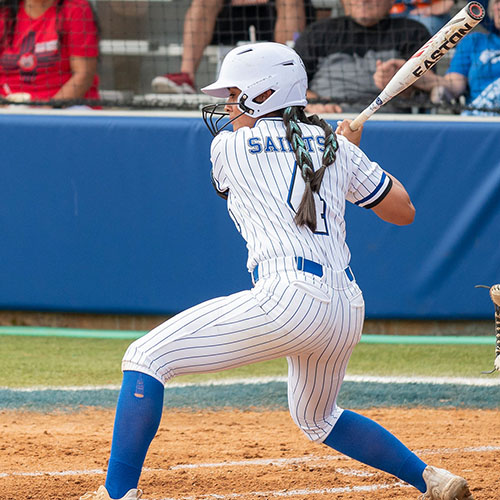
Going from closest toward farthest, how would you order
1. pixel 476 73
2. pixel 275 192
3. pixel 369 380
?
pixel 275 192 → pixel 369 380 → pixel 476 73

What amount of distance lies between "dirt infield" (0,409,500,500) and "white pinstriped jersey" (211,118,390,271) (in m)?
1.05

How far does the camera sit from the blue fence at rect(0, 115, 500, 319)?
5793 mm

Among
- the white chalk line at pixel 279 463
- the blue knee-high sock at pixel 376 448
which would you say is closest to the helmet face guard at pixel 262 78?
the blue knee-high sock at pixel 376 448

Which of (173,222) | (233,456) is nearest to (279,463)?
(233,456)

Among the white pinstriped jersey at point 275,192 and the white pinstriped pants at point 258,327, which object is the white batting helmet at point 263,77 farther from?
the white pinstriped pants at point 258,327

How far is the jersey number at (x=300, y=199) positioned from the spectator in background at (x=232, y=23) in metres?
4.34

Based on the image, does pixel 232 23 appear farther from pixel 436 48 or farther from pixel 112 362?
pixel 436 48

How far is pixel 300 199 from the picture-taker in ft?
8.25

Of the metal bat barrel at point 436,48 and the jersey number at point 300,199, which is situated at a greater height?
the metal bat barrel at point 436,48

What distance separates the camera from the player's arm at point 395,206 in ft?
8.97

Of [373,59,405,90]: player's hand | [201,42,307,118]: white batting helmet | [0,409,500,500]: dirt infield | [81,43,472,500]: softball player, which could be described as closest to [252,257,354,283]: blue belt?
[81,43,472,500]: softball player

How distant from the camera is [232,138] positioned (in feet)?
8.47

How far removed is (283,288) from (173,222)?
354 cm

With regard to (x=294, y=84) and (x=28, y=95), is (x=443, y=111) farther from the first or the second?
(x=294, y=84)
